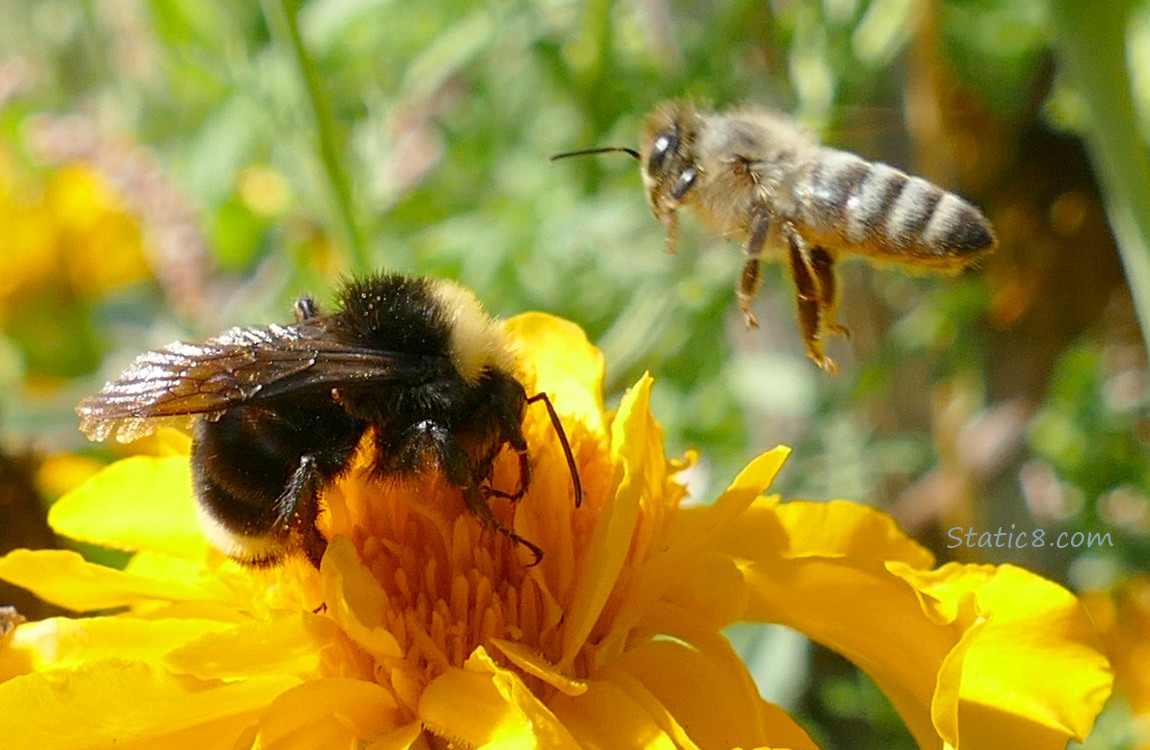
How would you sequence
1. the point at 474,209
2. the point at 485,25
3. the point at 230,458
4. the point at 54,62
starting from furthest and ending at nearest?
the point at 54,62
the point at 474,209
the point at 485,25
the point at 230,458

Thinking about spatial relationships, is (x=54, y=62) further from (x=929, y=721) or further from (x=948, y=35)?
(x=929, y=721)

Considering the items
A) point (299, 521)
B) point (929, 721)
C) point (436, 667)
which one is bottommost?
point (929, 721)

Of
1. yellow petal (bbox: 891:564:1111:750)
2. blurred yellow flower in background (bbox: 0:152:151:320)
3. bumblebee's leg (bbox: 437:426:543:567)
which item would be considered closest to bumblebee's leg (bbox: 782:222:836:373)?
yellow petal (bbox: 891:564:1111:750)

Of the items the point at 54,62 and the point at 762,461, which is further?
the point at 54,62

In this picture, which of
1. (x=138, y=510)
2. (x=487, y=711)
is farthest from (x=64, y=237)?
(x=487, y=711)

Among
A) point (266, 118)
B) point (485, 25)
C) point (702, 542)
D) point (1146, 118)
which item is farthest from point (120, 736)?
point (1146, 118)

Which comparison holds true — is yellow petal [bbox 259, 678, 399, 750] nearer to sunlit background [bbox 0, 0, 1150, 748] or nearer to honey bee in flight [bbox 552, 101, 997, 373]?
honey bee in flight [bbox 552, 101, 997, 373]

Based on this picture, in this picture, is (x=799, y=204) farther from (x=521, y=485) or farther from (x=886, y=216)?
(x=521, y=485)
